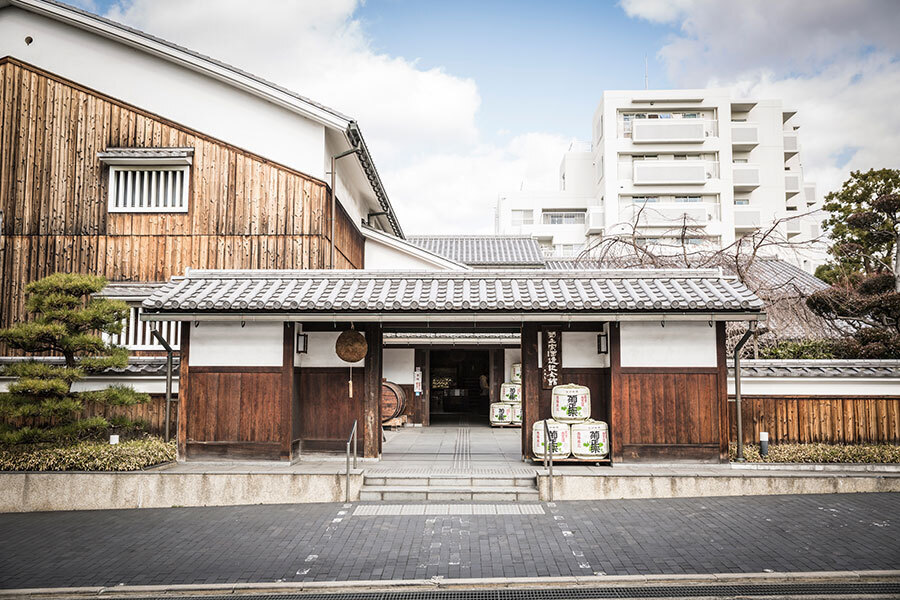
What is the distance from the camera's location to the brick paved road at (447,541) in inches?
257

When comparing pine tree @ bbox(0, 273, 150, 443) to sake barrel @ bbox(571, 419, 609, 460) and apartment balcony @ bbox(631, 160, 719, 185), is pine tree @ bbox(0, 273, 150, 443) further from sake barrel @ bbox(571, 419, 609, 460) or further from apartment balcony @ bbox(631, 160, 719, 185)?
apartment balcony @ bbox(631, 160, 719, 185)

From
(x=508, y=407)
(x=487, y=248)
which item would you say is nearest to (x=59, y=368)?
(x=508, y=407)

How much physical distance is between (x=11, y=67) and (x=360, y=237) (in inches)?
399

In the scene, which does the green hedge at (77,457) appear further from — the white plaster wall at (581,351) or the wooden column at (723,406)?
the wooden column at (723,406)

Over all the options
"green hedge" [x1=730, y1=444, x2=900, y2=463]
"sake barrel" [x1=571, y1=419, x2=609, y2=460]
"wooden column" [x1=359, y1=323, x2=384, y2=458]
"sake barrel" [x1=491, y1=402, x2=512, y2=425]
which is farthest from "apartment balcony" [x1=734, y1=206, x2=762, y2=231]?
"wooden column" [x1=359, y1=323, x2=384, y2=458]

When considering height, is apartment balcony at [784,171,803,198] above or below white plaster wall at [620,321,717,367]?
above

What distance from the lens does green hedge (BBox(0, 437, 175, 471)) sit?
383 inches

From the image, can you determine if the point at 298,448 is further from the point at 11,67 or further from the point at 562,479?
the point at 11,67

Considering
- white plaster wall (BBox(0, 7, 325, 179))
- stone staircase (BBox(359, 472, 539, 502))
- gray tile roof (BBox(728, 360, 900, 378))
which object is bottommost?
stone staircase (BBox(359, 472, 539, 502))

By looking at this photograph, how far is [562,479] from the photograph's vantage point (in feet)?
31.2

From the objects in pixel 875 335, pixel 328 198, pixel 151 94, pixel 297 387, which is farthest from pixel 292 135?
pixel 875 335

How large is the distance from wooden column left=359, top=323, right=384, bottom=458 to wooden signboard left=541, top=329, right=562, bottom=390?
3.12 metres

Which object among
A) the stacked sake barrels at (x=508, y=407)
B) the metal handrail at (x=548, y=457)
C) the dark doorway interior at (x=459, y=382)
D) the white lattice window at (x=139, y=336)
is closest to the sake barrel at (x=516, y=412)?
the stacked sake barrels at (x=508, y=407)

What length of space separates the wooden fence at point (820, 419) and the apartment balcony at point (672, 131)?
37.6 metres
